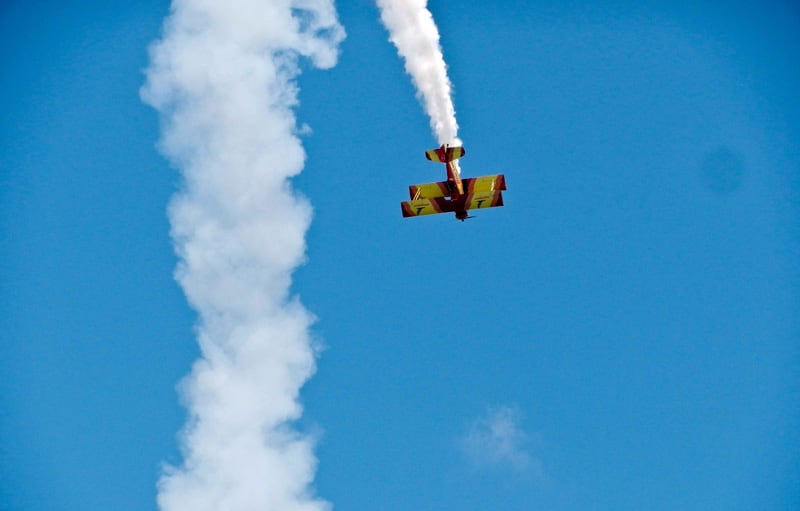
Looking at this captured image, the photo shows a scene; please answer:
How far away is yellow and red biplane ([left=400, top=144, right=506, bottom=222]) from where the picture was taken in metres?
55.8

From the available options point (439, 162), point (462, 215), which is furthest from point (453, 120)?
point (462, 215)

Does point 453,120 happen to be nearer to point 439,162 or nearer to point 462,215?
point 439,162

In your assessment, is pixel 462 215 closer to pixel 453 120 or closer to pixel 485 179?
pixel 485 179

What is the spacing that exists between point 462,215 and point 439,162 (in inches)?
157

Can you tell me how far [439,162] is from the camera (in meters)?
55.7

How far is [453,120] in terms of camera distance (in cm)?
5453

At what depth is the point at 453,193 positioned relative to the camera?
56656 mm

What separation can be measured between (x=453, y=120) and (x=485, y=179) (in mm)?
4290

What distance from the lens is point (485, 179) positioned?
56.5 metres

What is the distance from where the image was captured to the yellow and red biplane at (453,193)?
55844mm

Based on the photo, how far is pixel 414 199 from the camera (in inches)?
2254

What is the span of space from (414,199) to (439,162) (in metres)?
3.00

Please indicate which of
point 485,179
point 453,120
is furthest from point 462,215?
point 453,120
